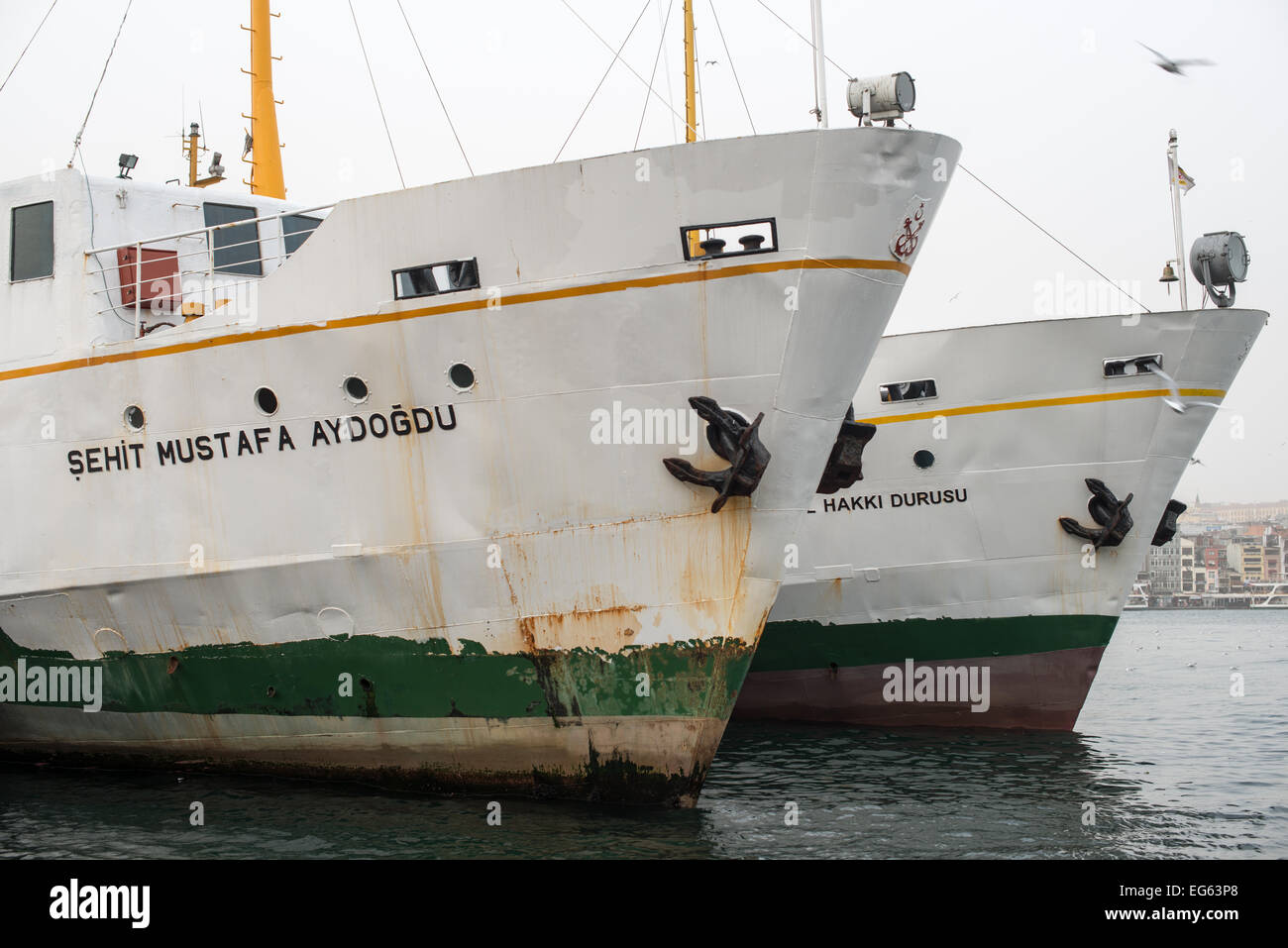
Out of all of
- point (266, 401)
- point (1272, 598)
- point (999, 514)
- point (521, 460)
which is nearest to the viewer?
point (521, 460)

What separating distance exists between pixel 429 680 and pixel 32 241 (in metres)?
6.54

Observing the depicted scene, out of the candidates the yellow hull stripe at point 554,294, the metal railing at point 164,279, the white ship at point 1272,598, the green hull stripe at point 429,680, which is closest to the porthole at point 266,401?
the yellow hull stripe at point 554,294

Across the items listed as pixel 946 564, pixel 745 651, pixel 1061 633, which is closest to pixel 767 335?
pixel 745 651

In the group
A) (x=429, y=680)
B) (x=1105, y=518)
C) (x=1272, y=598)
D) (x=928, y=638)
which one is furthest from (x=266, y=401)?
(x=1272, y=598)

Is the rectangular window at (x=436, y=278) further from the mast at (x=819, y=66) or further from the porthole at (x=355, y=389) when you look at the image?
the mast at (x=819, y=66)

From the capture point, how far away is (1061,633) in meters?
15.6

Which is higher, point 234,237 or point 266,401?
point 234,237

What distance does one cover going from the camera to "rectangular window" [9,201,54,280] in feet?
39.1

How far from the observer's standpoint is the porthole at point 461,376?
9.59 m

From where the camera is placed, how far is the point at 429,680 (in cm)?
1000

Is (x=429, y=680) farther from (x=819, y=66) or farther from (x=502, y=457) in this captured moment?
(x=819, y=66)

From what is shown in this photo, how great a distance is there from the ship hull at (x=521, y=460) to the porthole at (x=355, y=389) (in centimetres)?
3

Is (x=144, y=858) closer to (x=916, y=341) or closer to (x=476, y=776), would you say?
(x=476, y=776)

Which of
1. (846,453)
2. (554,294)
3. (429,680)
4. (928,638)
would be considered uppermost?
(554,294)
